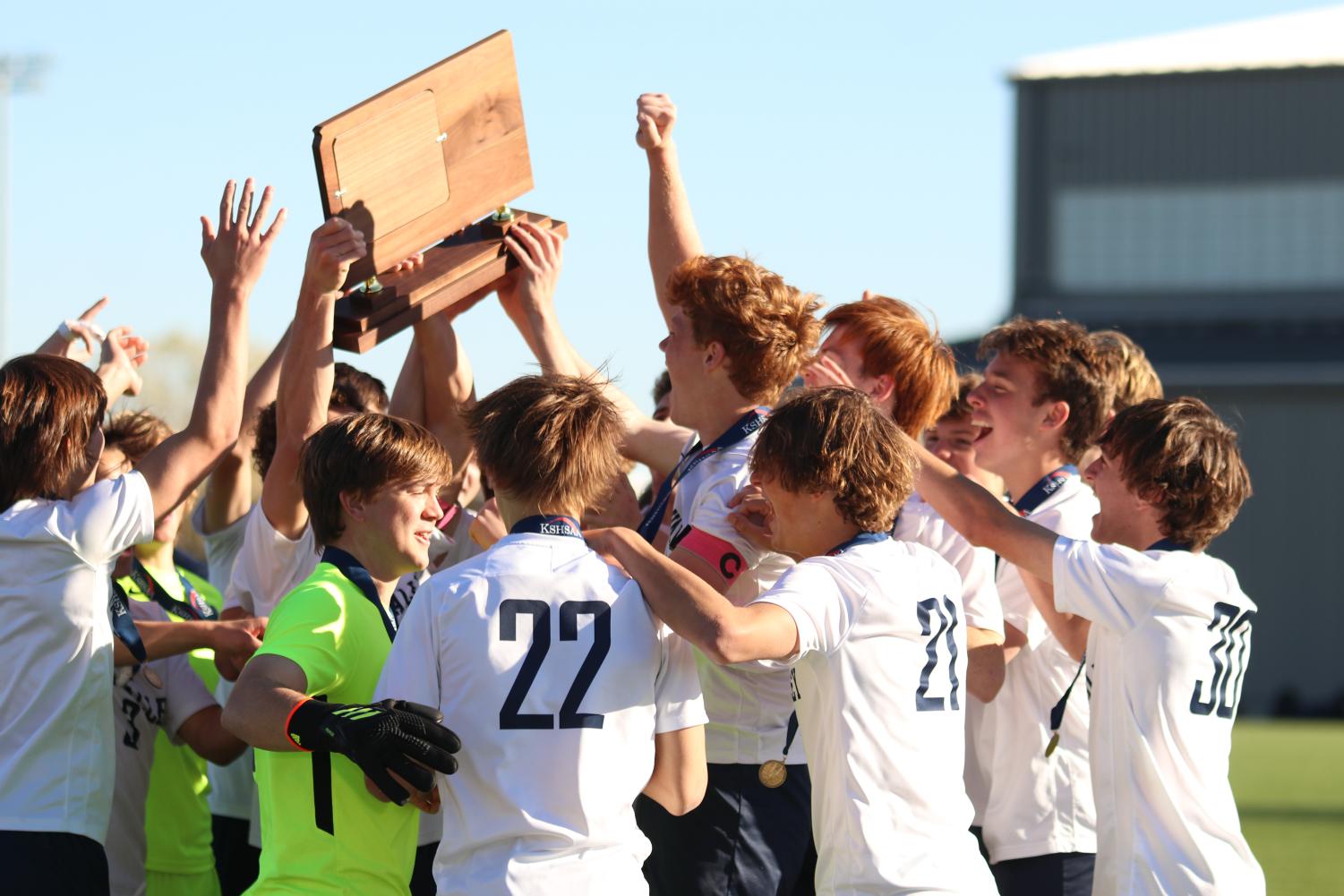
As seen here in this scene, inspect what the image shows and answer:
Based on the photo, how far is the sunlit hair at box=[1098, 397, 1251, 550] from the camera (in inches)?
175

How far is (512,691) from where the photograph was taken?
3525mm

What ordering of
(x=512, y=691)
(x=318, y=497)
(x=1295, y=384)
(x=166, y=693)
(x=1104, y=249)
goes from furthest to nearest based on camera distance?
(x=1104, y=249), (x=1295, y=384), (x=166, y=693), (x=318, y=497), (x=512, y=691)

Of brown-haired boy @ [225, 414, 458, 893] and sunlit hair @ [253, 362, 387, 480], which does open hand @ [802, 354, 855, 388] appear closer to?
brown-haired boy @ [225, 414, 458, 893]

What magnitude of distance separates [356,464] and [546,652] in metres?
0.78

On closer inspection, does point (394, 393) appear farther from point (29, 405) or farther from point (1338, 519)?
point (1338, 519)

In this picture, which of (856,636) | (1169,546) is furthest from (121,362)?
(1169,546)

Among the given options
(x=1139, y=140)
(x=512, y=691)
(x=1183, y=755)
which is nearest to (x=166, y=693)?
(x=512, y=691)

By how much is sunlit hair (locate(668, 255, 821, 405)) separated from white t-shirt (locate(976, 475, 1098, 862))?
1.17 metres

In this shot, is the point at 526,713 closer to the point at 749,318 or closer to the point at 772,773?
the point at 772,773

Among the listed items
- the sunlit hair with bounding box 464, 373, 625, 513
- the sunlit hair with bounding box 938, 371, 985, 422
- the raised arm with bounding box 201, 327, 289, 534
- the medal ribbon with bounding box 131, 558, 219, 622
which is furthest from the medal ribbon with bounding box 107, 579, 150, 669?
the sunlit hair with bounding box 938, 371, 985, 422

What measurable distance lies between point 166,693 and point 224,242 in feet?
4.87

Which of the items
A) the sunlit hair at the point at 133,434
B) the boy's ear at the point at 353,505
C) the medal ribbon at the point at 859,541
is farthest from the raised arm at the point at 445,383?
the medal ribbon at the point at 859,541

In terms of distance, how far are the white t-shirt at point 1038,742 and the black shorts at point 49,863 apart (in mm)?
2667

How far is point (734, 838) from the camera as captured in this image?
14.0 feet
